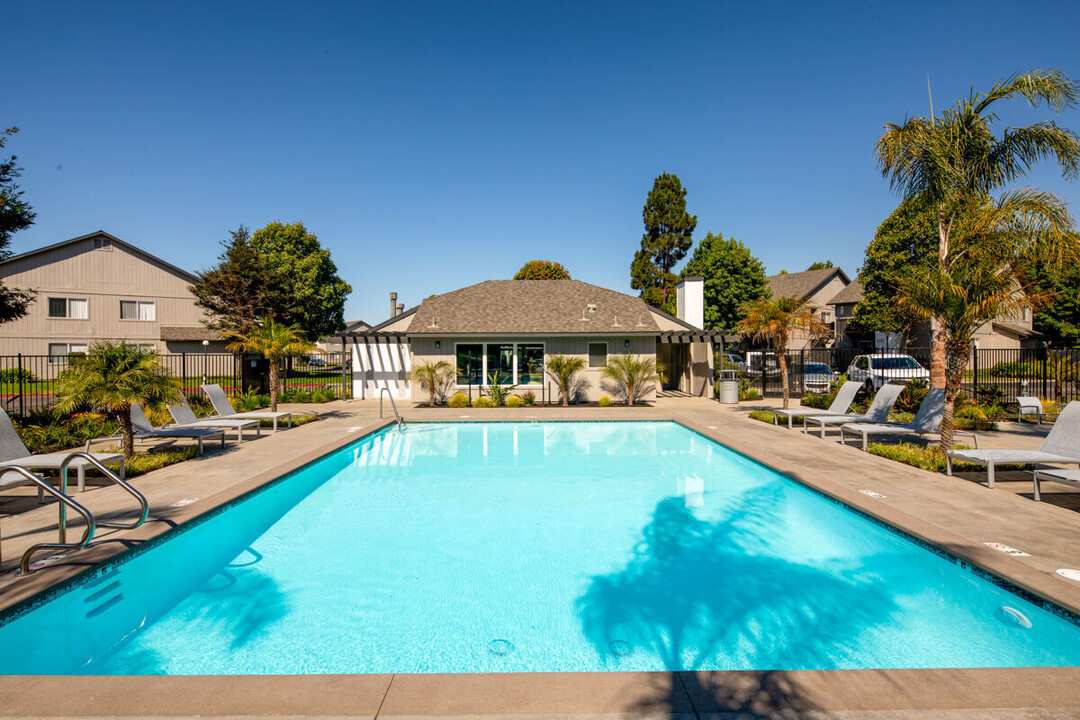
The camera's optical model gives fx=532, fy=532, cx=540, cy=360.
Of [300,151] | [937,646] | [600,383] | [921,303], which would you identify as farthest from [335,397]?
[937,646]

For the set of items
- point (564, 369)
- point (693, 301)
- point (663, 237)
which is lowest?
point (564, 369)

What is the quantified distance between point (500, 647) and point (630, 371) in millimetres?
16154

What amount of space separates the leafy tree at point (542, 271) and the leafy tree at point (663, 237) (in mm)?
10398

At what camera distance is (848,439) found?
12383mm

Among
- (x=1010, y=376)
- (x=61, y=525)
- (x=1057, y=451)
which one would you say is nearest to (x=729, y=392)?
(x=1057, y=451)

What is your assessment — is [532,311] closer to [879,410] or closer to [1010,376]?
[879,410]

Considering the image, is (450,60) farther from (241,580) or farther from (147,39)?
(241,580)

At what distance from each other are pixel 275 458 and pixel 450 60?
43.1 feet

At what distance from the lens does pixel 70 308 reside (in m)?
32.3

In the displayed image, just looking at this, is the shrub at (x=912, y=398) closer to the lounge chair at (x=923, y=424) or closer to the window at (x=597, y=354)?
the lounge chair at (x=923, y=424)

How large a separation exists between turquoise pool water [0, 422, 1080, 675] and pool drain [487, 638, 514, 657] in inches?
0.8

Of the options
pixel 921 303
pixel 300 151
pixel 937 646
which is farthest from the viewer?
pixel 300 151

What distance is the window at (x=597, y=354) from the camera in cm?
2122

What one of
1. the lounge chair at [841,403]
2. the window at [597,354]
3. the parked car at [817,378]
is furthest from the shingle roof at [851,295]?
the lounge chair at [841,403]
